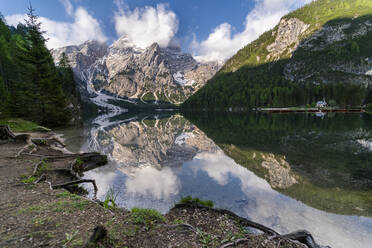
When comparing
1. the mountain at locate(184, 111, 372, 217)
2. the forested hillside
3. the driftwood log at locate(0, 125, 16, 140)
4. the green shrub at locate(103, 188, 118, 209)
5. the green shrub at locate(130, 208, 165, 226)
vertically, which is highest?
the forested hillside

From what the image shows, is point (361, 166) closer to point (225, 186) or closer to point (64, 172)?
point (225, 186)

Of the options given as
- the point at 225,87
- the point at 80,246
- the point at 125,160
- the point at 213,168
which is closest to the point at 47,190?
the point at 80,246

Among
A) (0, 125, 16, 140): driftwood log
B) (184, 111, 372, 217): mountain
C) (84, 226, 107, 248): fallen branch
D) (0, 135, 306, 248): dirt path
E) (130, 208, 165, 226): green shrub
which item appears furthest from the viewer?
(0, 125, 16, 140): driftwood log

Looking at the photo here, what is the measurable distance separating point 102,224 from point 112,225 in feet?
0.82

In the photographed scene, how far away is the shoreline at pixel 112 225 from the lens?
3.84 m

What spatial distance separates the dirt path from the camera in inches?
151

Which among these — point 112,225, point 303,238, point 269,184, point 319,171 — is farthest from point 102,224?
point 319,171

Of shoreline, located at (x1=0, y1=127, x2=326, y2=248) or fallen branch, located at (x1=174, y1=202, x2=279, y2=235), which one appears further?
fallen branch, located at (x1=174, y1=202, x2=279, y2=235)

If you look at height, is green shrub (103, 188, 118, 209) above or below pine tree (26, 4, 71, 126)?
below

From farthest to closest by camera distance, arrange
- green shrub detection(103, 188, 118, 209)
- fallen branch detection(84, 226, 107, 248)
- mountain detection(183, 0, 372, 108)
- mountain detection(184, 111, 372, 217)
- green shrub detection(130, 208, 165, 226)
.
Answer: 1. mountain detection(183, 0, 372, 108)
2. mountain detection(184, 111, 372, 217)
3. green shrub detection(103, 188, 118, 209)
4. green shrub detection(130, 208, 165, 226)
5. fallen branch detection(84, 226, 107, 248)

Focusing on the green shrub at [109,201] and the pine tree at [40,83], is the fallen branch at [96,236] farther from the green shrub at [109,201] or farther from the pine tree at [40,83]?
the pine tree at [40,83]

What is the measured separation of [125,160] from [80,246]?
11.9m

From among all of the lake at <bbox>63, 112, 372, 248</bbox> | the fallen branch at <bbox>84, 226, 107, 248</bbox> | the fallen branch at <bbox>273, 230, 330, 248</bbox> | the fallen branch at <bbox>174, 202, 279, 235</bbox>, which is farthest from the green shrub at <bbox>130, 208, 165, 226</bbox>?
the fallen branch at <bbox>273, 230, 330, 248</bbox>

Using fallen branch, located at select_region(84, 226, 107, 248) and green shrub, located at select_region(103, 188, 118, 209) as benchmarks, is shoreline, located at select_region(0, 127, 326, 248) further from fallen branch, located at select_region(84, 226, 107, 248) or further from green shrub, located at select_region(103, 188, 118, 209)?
green shrub, located at select_region(103, 188, 118, 209)
